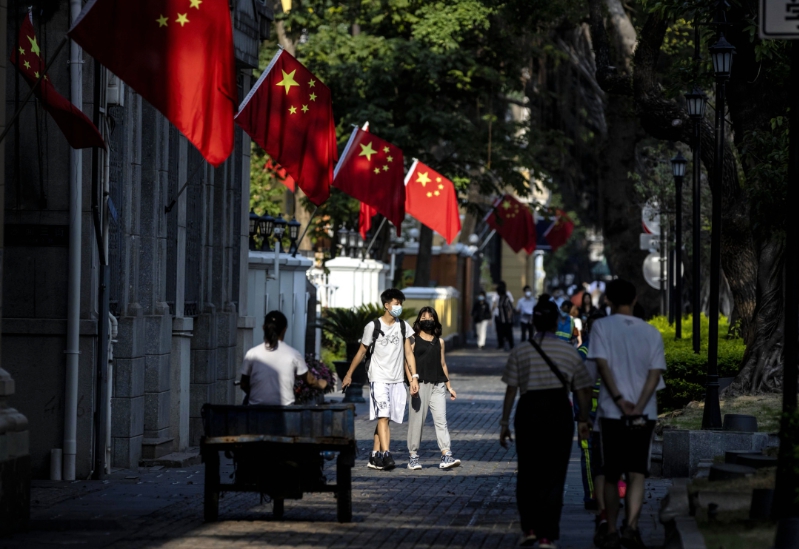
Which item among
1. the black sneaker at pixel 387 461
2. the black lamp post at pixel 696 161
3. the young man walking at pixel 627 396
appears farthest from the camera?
the black lamp post at pixel 696 161

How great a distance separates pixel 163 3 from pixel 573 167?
105ft

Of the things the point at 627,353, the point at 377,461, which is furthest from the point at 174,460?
the point at 627,353

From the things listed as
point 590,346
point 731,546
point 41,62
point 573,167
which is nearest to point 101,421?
point 41,62

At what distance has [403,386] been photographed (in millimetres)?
15383

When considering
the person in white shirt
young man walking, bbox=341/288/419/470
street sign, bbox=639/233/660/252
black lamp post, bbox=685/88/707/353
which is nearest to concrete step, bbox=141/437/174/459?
young man walking, bbox=341/288/419/470

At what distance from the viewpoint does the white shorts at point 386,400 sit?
1521cm

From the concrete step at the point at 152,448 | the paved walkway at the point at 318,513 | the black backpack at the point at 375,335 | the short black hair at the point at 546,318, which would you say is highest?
the short black hair at the point at 546,318

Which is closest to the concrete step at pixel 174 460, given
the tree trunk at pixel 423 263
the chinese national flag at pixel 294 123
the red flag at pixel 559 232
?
the chinese national flag at pixel 294 123

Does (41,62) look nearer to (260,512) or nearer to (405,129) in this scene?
(260,512)

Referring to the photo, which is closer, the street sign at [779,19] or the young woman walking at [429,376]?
the street sign at [779,19]

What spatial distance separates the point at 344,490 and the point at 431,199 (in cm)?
1854

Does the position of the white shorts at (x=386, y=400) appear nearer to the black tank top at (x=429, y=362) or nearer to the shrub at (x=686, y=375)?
the black tank top at (x=429, y=362)

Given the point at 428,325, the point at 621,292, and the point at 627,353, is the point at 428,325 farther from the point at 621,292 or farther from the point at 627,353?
the point at 627,353

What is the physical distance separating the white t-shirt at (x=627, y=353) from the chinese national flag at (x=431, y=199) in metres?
19.0
